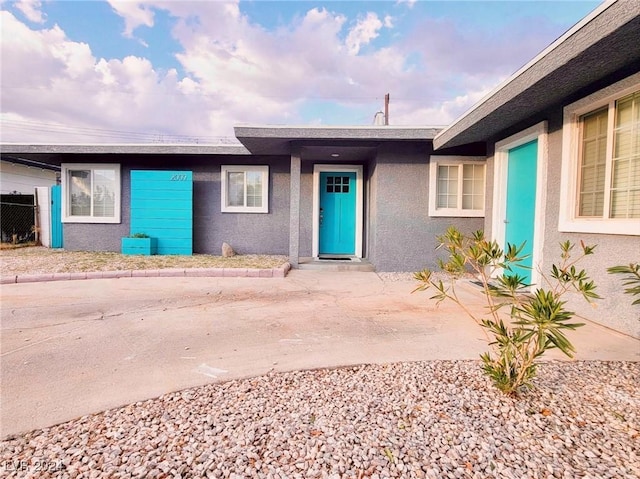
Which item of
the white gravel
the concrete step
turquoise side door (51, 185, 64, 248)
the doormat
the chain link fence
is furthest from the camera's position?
the chain link fence

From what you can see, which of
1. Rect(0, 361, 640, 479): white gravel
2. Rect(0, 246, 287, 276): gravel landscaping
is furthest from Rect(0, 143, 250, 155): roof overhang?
Rect(0, 361, 640, 479): white gravel

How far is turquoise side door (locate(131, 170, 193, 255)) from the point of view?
8461 mm

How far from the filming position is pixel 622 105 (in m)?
3.40

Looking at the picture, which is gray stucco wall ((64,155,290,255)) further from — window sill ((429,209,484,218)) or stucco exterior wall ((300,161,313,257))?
window sill ((429,209,484,218))

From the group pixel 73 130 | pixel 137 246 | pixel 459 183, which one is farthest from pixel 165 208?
pixel 73 130

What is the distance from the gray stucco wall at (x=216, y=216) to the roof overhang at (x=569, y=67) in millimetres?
5237

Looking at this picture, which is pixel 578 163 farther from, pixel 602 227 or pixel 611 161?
pixel 602 227

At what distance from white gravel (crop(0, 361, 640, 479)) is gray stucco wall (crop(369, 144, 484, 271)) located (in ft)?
15.5

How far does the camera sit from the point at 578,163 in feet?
13.1

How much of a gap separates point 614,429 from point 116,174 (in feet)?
34.9

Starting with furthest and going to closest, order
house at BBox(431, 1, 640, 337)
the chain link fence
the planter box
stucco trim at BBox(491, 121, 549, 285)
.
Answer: the chain link fence < the planter box < stucco trim at BBox(491, 121, 549, 285) < house at BBox(431, 1, 640, 337)

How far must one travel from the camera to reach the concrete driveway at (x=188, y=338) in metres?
2.17

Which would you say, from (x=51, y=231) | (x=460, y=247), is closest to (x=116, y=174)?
(x=51, y=231)

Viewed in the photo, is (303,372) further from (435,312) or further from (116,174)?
(116,174)
